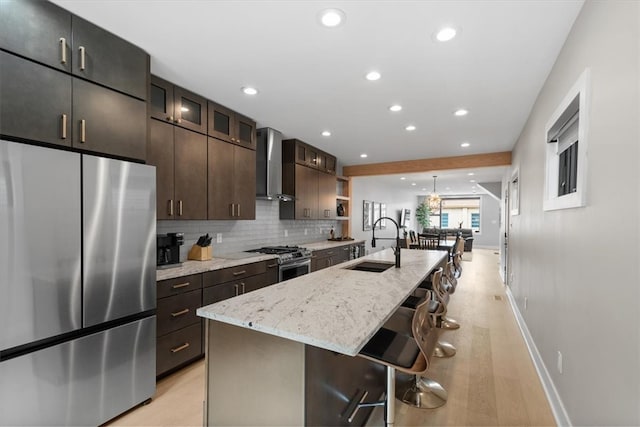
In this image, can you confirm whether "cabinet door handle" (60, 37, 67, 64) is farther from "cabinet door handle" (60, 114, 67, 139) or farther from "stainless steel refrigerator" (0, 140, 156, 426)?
"stainless steel refrigerator" (0, 140, 156, 426)

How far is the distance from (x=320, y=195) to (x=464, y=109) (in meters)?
2.74

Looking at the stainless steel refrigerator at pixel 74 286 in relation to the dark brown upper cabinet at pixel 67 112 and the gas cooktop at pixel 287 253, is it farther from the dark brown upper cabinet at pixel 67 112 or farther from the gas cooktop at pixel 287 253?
the gas cooktop at pixel 287 253

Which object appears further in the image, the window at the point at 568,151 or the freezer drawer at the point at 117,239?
the freezer drawer at the point at 117,239

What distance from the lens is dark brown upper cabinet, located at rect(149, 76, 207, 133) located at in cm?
256

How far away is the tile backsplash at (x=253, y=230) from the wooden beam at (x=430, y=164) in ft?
5.12

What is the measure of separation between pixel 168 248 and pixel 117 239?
0.88m

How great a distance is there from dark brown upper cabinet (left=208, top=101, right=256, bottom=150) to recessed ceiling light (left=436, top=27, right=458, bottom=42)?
225 centimetres

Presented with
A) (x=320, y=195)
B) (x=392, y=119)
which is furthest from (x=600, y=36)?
(x=320, y=195)

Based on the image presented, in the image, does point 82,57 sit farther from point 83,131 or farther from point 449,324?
point 449,324

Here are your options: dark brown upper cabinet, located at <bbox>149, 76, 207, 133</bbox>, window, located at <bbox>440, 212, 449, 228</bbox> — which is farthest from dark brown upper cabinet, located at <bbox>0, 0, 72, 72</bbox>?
window, located at <bbox>440, 212, 449, 228</bbox>

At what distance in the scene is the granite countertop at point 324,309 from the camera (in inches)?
45.4

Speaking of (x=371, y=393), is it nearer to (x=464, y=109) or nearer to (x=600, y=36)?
(x=600, y=36)

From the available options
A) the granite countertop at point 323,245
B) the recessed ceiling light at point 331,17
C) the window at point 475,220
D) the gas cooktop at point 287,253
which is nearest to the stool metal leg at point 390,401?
the recessed ceiling light at point 331,17

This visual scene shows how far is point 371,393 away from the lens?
2.00m
